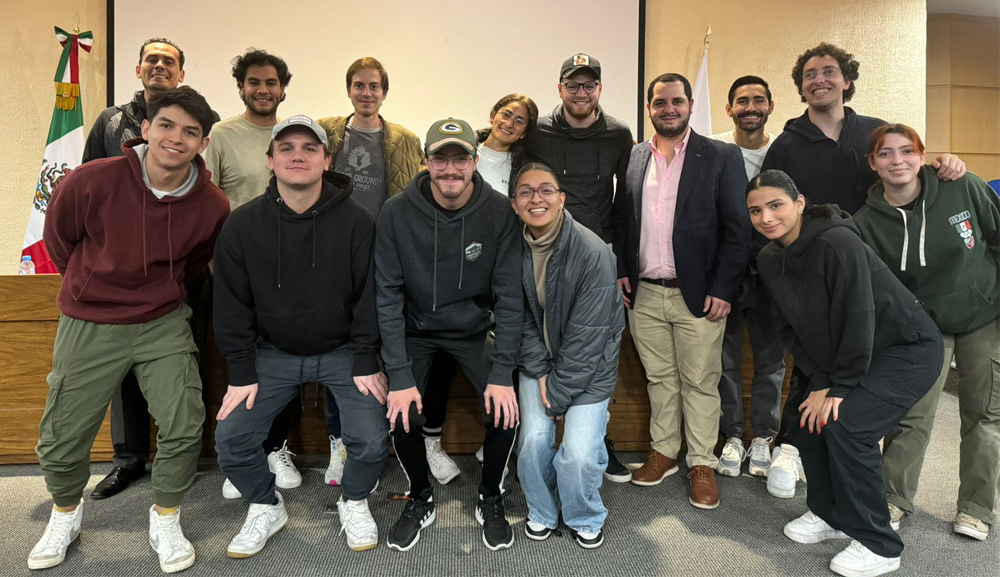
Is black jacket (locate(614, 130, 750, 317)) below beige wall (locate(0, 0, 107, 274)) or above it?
below

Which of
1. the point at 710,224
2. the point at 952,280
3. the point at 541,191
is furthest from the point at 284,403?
the point at 952,280

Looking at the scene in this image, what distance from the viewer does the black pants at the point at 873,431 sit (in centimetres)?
168

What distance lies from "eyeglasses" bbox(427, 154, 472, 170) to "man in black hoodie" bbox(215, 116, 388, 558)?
0.29 m

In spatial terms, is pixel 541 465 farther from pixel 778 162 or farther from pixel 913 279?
pixel 778 162

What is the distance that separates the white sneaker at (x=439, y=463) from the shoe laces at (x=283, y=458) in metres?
0.54

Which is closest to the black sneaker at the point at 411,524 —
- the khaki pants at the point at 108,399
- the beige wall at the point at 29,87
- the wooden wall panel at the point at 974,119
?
the khaki pants at the point at 108,399

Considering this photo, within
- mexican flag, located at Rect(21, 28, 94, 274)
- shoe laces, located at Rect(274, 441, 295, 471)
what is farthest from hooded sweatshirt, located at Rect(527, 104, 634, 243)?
mexican flag, located at Rect(21, 28, 94, 274)

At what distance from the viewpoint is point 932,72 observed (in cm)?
566

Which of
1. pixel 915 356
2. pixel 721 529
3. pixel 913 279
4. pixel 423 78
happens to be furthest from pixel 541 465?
pixel 423 78

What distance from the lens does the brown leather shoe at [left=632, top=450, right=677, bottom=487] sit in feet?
7.37

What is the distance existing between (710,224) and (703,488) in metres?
0.98

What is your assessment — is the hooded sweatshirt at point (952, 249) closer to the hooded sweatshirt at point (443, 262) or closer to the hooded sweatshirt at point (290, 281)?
the hooded sweatshirt at point (443, 262)

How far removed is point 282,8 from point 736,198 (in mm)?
3602

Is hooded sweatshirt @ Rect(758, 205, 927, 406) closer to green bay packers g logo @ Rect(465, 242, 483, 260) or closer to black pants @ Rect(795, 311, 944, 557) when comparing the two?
black pants @ Rect(795, 311, 944, 557)
